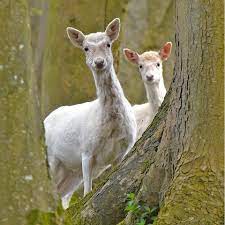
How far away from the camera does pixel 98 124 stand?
1036 cm

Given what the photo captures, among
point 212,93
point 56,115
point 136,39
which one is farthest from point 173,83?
point 136,39

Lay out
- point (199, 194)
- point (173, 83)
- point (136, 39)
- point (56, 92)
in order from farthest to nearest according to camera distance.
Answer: point (136, 39) → point (56, 92) → point (173, 83) → point (199, 194)

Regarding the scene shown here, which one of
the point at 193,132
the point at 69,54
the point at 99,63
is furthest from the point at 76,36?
the point at 193,132

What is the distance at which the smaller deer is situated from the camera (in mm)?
11828

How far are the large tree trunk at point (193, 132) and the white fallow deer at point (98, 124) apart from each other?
3718mm

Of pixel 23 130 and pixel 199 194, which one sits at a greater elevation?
pixel 23 130

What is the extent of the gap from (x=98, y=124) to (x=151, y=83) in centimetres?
169

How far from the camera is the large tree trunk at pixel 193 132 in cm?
573

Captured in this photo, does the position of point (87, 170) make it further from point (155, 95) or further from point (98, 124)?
point (155, 95)

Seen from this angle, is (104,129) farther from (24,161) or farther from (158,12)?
(158,12)

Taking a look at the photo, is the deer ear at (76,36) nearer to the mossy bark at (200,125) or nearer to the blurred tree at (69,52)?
the blurred tree at (69,52)

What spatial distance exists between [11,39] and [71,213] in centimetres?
286

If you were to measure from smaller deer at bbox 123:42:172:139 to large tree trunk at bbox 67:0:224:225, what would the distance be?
5.28 metres

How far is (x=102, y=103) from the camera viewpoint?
10.4 m
